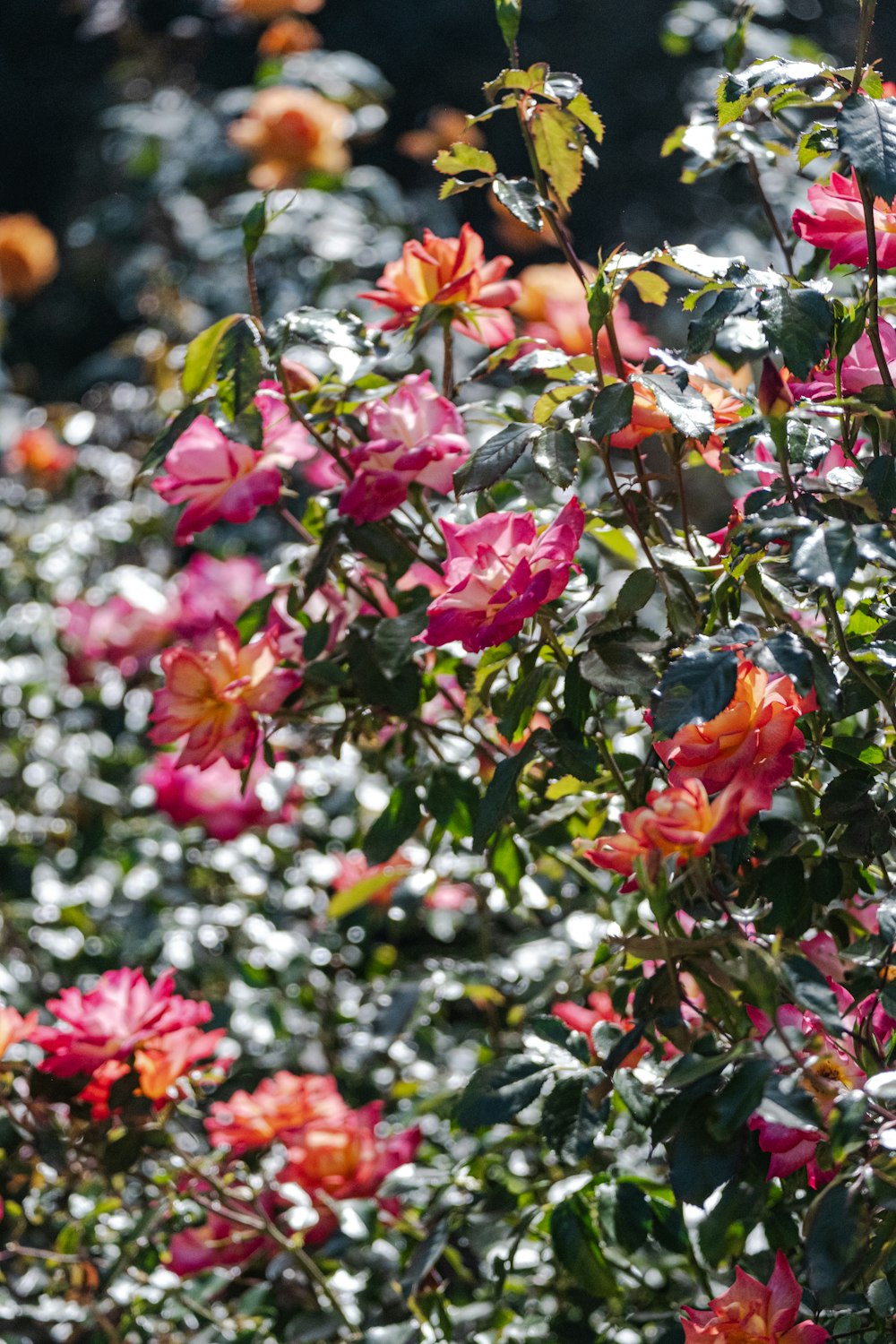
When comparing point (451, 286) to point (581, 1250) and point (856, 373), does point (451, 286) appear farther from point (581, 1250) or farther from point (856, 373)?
point (581, 1250)

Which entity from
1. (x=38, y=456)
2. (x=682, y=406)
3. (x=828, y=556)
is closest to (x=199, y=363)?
(x=682, y=406)

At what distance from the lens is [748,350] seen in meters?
0.68

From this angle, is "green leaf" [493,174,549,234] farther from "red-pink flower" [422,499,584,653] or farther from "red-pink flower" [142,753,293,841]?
"red-pink flower" [142,753,293,841]

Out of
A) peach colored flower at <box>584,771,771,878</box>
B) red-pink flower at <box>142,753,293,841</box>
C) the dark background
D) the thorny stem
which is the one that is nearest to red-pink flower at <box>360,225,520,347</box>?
the thorny stem

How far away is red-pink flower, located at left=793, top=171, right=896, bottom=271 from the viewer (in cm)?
60

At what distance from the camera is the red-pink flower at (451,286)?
2.43 feet

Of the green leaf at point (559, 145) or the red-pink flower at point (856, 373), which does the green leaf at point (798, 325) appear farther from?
the green leaf at point (559, 145)

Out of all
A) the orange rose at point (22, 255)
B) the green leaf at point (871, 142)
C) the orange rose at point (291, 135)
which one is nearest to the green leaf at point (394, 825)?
the green leaf at point (871, 142)

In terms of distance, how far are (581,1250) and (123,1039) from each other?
0.90 feet

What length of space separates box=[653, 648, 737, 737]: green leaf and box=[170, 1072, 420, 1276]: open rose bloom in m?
0.47

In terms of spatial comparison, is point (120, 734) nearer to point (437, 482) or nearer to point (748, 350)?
point (437, 482)

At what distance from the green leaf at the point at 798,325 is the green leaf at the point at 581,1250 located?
0.43 meters

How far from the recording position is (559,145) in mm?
657

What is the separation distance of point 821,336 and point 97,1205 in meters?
0.68
